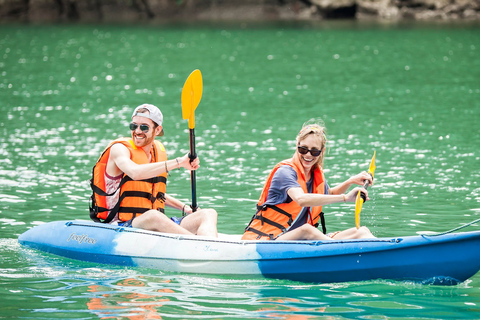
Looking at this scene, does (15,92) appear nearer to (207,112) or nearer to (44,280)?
(207,112)

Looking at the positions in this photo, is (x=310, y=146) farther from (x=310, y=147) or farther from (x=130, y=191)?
(x=130, y=191)

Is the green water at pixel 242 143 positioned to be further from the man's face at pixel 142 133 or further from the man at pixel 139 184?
the man's face at pixel 142 133

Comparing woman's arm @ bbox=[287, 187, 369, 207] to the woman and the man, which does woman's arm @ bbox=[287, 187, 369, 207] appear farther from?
the man

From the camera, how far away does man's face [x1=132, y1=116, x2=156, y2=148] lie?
5.90m

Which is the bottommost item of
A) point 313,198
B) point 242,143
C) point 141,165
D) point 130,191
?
point 313,198

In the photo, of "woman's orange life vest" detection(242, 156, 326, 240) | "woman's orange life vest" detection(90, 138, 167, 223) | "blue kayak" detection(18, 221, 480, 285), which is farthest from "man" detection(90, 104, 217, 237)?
"woman's orange life vest" detection(242, 156, 326, 240)

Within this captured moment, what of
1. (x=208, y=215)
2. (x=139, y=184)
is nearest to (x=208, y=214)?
(x=208, y=215)

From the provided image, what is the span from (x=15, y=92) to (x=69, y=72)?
4175 millimetres

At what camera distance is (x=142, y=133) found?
5.94 meters

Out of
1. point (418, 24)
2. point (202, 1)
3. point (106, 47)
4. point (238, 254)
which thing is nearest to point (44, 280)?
point (238, 254)

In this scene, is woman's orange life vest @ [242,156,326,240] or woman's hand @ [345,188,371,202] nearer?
woman's hand @ [345,188,371,202]

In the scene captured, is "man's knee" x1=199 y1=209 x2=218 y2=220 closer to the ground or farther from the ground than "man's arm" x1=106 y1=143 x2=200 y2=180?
closer to the ground

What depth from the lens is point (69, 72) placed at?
20797mm

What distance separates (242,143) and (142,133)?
214 inches
